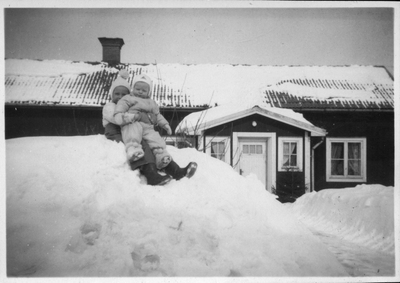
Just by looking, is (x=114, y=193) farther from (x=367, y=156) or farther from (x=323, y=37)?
(x=367, y=156)

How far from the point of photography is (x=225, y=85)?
6.89 metres

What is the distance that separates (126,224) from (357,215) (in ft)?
11.0

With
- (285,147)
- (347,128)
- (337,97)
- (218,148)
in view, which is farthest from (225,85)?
(347,128)

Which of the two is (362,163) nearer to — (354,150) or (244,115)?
(354,150)

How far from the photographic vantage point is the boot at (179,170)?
283cm


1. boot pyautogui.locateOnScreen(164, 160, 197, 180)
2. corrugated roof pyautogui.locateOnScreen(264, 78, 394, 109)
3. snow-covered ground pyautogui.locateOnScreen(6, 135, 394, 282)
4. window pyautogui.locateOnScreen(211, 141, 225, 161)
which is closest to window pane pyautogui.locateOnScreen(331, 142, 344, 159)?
corrugated roof pyautogui.locateOnScreen(264, 78, 394, 109)

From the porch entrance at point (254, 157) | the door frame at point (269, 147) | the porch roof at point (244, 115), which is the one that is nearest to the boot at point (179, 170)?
the porch roof at point (244, 115)

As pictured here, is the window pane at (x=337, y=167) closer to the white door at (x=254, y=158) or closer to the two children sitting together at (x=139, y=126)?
the white door at (x=254, y=158)

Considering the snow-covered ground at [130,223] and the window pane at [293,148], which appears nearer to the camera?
the snow-covered ground at [130,223]

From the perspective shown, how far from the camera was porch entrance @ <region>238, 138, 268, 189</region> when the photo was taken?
7000 millimetres

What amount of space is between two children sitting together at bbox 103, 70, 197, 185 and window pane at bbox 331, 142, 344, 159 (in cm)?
613

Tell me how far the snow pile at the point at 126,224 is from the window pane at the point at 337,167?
216 inches

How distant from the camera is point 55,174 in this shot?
247cm
